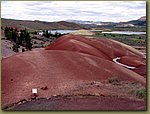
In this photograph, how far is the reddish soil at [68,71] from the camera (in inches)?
183

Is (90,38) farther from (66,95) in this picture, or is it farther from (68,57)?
(66,95)

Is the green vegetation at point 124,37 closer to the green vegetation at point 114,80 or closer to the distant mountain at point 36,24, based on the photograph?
the distant mountain at point 36,24

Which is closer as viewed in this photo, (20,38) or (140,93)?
(140,93)

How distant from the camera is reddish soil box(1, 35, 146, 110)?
4.66 meters

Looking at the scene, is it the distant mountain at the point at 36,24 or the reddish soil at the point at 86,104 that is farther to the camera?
the distant mountain at the point at 36,24

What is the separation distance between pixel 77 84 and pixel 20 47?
0.92m

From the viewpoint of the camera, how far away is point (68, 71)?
4.77 m

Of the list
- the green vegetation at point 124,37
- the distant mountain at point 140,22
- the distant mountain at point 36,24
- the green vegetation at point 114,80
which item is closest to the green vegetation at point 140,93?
the green vegetation at point 114,80

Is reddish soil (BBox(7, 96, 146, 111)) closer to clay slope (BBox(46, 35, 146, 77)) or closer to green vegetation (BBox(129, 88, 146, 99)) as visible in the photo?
green vegetation (BBox(129, 88, 146, 99))

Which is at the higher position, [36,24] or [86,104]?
[36,24]

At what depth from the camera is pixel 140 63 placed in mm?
4742

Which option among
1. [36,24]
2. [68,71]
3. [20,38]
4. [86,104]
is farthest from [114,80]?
[20,38]

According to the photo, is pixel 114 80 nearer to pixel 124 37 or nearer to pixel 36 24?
pixel 124 37

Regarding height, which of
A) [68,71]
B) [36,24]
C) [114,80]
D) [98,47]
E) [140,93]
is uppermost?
[36,24]
